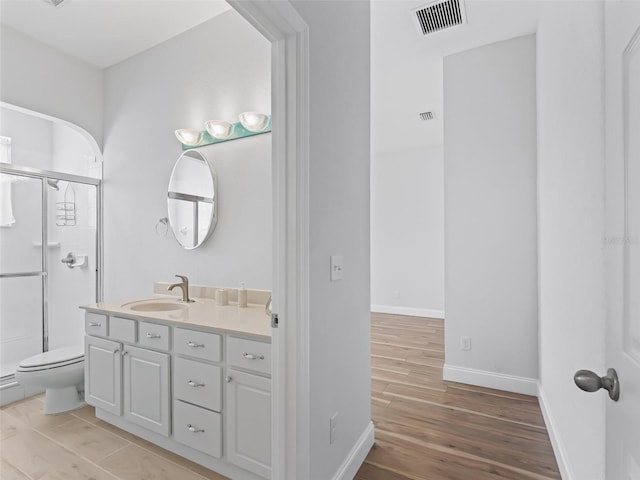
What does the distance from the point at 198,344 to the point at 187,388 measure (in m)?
0.27

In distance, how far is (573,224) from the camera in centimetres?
150

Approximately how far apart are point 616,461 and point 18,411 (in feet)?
11.3

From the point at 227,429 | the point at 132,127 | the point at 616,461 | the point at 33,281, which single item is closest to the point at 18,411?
the point at 33,281

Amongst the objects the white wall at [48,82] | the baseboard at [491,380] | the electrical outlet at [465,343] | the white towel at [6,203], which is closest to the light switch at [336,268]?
the electrical outlet at [465,343]

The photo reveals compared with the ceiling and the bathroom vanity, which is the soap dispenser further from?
the ceiling

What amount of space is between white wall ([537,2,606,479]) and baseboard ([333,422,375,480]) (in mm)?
954

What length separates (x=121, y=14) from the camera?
258cm

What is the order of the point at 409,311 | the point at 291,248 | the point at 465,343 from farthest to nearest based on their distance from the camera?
the point at 409,311 < the point at 465,343 < the point at 291,248

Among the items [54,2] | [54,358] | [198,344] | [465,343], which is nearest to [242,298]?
[198,344]

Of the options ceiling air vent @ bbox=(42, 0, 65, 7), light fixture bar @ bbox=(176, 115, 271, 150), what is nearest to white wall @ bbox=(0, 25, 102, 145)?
ceiling air vent @ bbox=(42, 0, 65, 7)

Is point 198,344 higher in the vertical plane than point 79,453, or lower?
higher

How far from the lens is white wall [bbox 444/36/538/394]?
104 inches

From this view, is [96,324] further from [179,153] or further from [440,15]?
[440,15]

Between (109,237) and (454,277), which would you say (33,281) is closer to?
(109,237)
